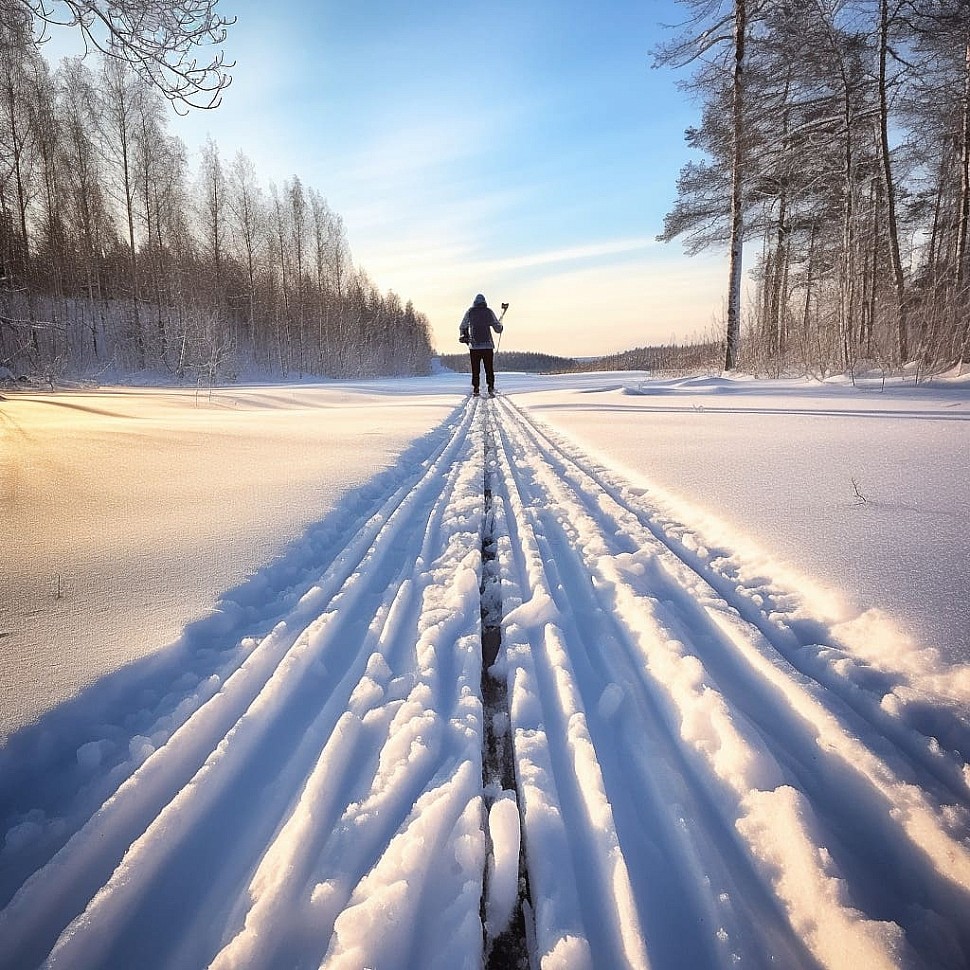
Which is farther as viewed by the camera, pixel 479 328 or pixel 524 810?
pixel 479 328

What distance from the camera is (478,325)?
30.4 ft

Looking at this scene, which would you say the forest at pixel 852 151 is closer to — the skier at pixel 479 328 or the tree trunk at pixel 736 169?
the tree trunk at pixel 736 169

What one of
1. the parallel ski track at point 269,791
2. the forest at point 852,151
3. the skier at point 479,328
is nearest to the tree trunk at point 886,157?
the forest at point 852,151

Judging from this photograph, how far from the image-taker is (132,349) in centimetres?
1712

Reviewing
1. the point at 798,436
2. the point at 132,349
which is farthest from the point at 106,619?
the point at 132,349

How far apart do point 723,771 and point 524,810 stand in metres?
0.38

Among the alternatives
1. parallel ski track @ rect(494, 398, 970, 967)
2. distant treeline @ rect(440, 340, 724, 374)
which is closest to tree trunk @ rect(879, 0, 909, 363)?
distant treeline @ rect(440, 340, 724, 374)

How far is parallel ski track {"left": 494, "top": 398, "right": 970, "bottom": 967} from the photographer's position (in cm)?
66

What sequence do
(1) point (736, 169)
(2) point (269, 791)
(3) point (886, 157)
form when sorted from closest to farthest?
(2) point (269, 791) → (3) point (886, 157) → (1) point (736, 169)

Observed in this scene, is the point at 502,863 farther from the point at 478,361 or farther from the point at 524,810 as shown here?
the point at 478,361

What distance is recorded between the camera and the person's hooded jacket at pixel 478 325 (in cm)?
922

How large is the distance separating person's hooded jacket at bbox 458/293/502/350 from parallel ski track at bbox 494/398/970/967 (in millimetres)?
8297

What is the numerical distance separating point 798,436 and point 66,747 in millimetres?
4128

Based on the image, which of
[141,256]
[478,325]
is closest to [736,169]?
[478,325]
